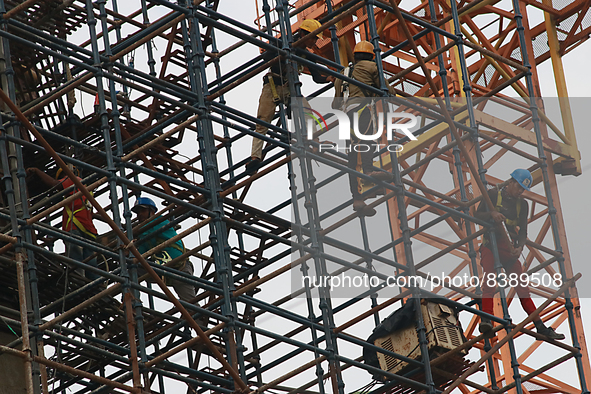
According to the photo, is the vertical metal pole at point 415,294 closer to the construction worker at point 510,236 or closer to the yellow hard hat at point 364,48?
the construction worker at point 510,236

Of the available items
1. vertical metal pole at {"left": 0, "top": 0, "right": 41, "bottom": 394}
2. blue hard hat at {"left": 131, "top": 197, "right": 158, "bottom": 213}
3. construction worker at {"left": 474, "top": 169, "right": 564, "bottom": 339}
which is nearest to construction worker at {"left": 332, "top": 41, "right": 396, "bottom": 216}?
construction worker at {"left": 474, "top": 169, "right": 564, "bottom": 339}

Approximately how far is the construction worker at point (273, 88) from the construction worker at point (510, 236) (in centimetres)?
316

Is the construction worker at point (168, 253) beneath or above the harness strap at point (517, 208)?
above

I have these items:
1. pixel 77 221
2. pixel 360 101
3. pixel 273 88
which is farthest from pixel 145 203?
pixel 360 101

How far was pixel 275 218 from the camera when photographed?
19422 millimetres

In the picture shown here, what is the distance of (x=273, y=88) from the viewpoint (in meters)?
20.3

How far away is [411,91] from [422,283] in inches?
585

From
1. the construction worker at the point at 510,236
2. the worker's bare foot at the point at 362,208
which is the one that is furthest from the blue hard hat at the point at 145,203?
the construction worker at the point at 510,236

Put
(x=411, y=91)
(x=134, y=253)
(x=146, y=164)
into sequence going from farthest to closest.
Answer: (x=411, y=91) → (x=146, y=164) → (x=134, y=253)

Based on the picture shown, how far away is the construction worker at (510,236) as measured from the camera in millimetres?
19125

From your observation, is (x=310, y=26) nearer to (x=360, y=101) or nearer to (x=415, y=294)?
(x=360, y=101)

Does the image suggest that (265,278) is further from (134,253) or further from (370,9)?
(370,9)

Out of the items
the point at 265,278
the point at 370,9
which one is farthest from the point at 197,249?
the point at 370,9

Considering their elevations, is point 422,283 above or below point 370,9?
below
